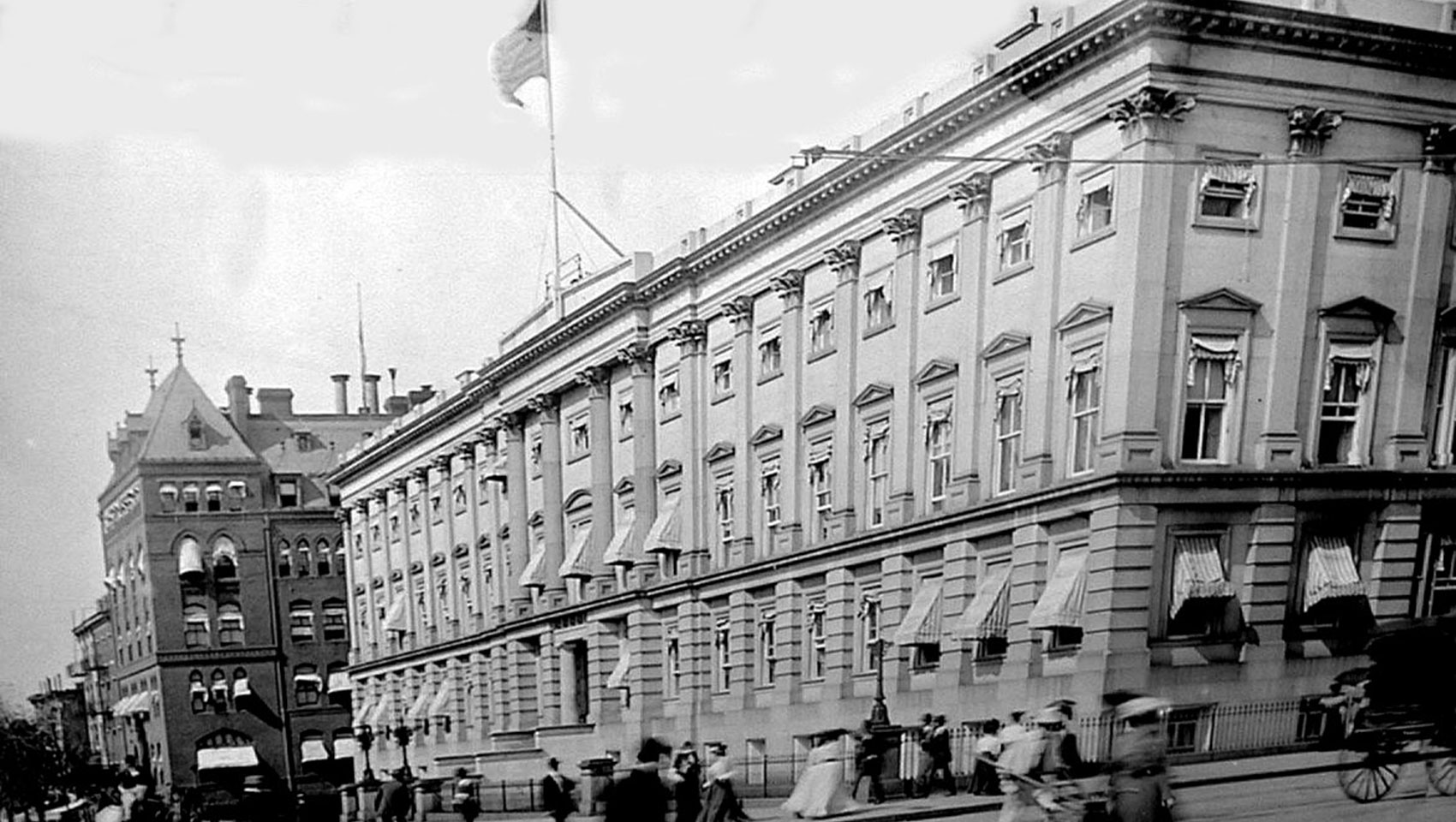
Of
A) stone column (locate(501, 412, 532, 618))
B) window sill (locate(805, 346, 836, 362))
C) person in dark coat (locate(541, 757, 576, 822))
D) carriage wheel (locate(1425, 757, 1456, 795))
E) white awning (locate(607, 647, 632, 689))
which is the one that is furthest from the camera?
stone column (locate(501, 412, 532, 618))

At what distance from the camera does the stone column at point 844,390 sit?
371 centimetres

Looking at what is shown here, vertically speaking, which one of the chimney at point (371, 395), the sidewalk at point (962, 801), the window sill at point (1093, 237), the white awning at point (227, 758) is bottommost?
the sidewalk at point (962, 801)

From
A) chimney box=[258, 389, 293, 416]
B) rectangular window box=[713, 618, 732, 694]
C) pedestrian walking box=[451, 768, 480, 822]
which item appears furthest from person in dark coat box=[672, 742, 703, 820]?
chimney box=[258, 389, 293, 416]

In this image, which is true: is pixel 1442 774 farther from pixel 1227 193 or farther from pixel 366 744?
pixel 366 744

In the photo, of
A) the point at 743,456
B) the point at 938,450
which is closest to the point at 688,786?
the point at 743,456

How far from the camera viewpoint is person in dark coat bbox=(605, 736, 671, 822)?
3854 millimetres

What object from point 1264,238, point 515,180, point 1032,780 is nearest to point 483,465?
point 515,180

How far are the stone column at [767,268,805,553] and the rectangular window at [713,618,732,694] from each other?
17.4 inches

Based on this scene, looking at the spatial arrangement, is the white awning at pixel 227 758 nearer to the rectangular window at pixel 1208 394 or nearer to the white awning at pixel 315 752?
the white awning at pixel 315 752

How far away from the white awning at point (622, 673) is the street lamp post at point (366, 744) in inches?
56.5

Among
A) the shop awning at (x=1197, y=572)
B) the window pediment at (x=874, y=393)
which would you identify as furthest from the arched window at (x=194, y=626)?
the shop awning at (x=1197, y=572)

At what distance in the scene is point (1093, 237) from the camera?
10.0 feet

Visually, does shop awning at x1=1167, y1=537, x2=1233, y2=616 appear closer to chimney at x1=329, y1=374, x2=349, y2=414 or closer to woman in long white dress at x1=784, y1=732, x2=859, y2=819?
woman in long white dress at x1=784, y1=732, x2=859, y2=819

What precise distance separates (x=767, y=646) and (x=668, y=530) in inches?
27.1
